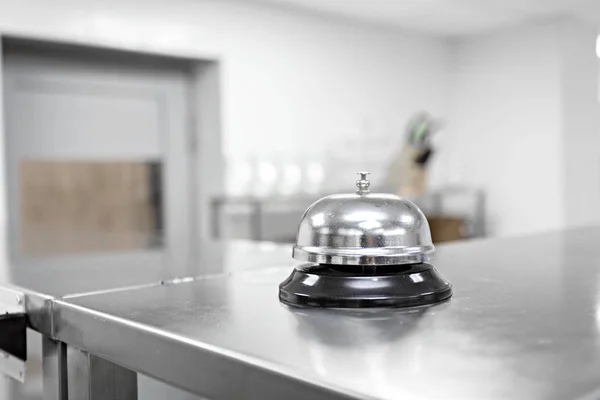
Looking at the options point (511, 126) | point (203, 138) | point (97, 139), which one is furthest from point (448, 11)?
point (97, 139)

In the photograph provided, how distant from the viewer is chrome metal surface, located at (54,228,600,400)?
40 centimetres

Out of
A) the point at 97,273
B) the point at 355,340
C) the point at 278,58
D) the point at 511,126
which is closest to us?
the point at 355,340

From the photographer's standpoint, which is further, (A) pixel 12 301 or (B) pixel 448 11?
(B) pixel 448 11

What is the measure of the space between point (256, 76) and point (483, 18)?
5.44 ft

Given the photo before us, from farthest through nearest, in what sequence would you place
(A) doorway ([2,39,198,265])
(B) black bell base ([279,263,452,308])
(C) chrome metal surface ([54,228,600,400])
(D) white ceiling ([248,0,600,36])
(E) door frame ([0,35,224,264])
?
(D) white ceiling ([248,0,600,36]) < (E) door frame ([0,35,224,264]) < (A) doorway ([2,39,198,265]) < (B) black bell base ([279,263,452,308]) < (C) chrome metal surface ([54,228,600,400])

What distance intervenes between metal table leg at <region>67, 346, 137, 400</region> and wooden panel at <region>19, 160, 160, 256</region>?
258cm

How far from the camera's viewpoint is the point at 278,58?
4117 millimetres

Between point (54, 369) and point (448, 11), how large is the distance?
13.5 feet

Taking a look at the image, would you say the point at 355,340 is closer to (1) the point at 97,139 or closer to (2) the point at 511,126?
(1) the point at 97,139

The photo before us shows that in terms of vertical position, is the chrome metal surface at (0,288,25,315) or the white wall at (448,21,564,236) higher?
the white wall at (448,21,564,236)

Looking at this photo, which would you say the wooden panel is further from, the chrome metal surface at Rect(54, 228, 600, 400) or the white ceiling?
the chrome metal surface at Rect(54, 228, 600, 400)

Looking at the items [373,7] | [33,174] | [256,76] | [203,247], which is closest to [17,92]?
[33,174]

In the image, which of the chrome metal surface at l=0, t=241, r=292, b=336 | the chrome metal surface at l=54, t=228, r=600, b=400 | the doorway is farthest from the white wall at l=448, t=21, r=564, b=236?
the chrome metal surface at l=54, t=228, r=600, b=400

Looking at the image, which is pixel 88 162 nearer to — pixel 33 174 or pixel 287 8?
pixel 33 174
